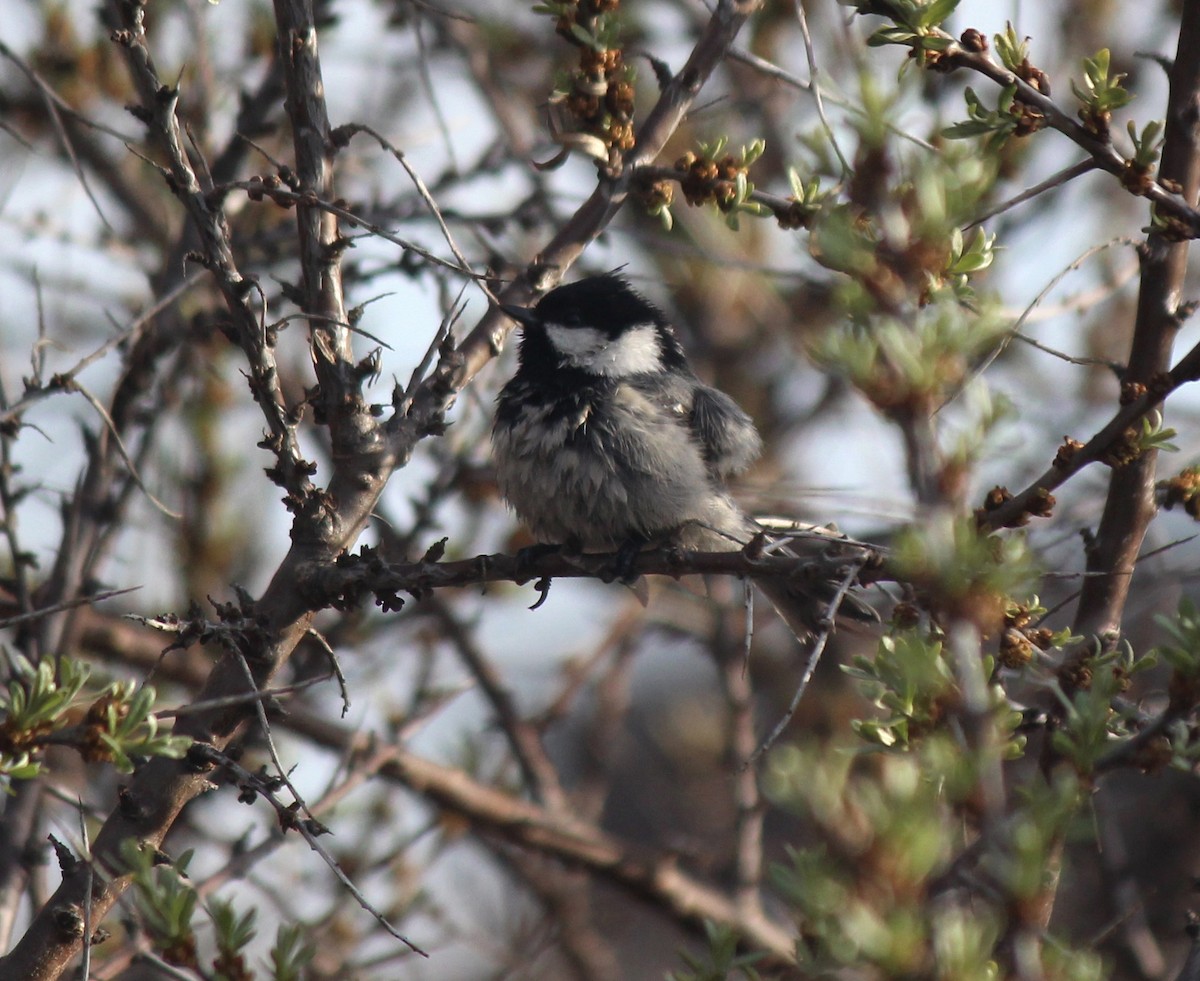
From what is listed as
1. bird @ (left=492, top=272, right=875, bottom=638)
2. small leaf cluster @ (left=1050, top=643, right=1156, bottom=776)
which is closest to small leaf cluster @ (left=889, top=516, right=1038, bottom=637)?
small leaf cluster @ (left=1050, top=643, right=1156, bottom=776)

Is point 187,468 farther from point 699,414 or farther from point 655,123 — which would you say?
point 655,123

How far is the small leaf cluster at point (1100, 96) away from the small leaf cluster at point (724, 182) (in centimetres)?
64

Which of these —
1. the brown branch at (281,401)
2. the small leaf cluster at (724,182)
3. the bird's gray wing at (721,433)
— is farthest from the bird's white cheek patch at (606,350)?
the small leaf cluster at (724,182)

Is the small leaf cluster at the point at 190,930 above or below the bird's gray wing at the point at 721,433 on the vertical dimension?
below

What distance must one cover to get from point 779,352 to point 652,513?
10.3 ft

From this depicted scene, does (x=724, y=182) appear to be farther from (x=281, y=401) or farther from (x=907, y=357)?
(x=907, y=357)

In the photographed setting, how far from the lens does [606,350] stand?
169 inches

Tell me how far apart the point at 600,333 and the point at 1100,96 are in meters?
2.10

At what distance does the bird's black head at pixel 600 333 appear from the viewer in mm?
4219

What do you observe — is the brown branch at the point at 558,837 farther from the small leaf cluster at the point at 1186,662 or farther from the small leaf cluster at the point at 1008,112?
the small leaf cluster at the point at 1186,662

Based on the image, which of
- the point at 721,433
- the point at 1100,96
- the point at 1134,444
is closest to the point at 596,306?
the point at 721,433

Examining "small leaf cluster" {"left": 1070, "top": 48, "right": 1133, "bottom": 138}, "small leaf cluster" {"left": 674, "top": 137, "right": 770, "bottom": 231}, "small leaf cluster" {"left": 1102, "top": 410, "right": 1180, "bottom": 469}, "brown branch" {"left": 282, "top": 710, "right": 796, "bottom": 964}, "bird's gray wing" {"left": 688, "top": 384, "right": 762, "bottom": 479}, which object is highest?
"bird's gray wing" {"left": 688, "top": 384, "right": 762, "bottom": 479}

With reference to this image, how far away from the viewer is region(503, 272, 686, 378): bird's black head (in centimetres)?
422

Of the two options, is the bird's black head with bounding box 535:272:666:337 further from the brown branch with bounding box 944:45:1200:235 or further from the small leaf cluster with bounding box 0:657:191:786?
the small leaf cluster with bounding box 0:657:191:786
